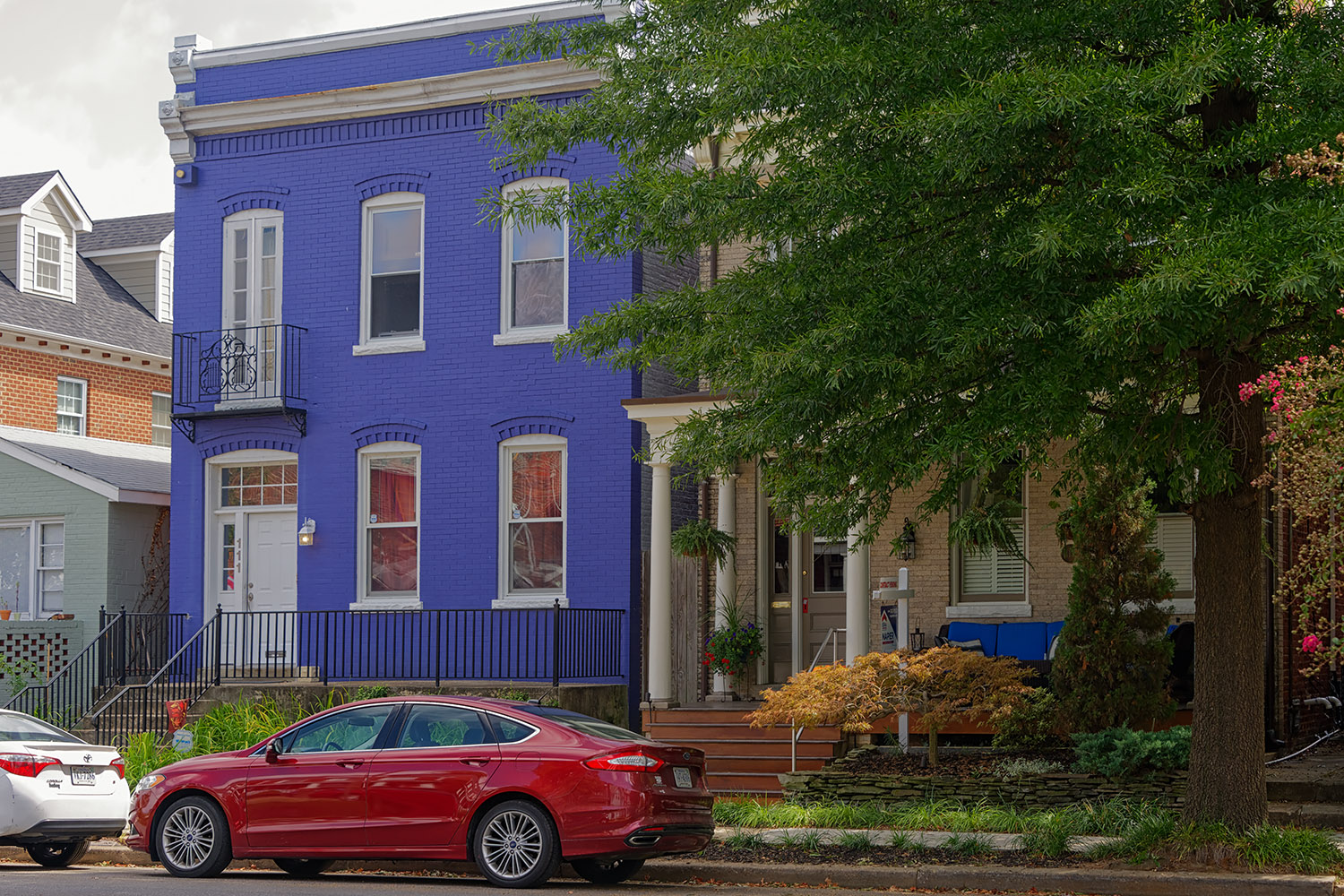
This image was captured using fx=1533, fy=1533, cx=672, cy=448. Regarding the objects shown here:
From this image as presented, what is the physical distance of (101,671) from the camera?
1991 centimetres

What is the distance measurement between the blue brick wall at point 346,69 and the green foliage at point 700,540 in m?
6.89

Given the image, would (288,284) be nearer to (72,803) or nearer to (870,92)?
(72,803)

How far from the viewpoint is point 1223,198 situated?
380 inches

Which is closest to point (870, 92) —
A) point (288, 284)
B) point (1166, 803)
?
point (1166, 803)

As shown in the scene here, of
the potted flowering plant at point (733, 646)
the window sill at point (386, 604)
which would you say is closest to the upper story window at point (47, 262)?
the window sill at point (386, 604)

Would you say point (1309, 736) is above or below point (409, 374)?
below

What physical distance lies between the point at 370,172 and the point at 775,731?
9.55 m

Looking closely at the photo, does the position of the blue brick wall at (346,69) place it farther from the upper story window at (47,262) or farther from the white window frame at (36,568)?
the upper story window at (47,262)

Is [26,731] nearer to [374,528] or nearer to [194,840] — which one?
[194,840]

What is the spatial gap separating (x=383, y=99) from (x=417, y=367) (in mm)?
3714

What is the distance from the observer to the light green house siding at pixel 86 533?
76.6 ft

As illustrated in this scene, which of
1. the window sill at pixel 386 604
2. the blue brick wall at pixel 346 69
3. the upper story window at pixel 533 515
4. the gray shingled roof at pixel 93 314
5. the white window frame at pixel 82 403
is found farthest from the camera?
the white window frame at pixel 82 403

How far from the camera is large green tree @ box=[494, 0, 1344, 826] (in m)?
9.38

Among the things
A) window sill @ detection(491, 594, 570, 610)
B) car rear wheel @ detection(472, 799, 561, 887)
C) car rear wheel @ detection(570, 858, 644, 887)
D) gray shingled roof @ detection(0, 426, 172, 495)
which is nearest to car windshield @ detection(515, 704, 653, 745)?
car rear wheel @ detection(472, 799, 561, 887)
